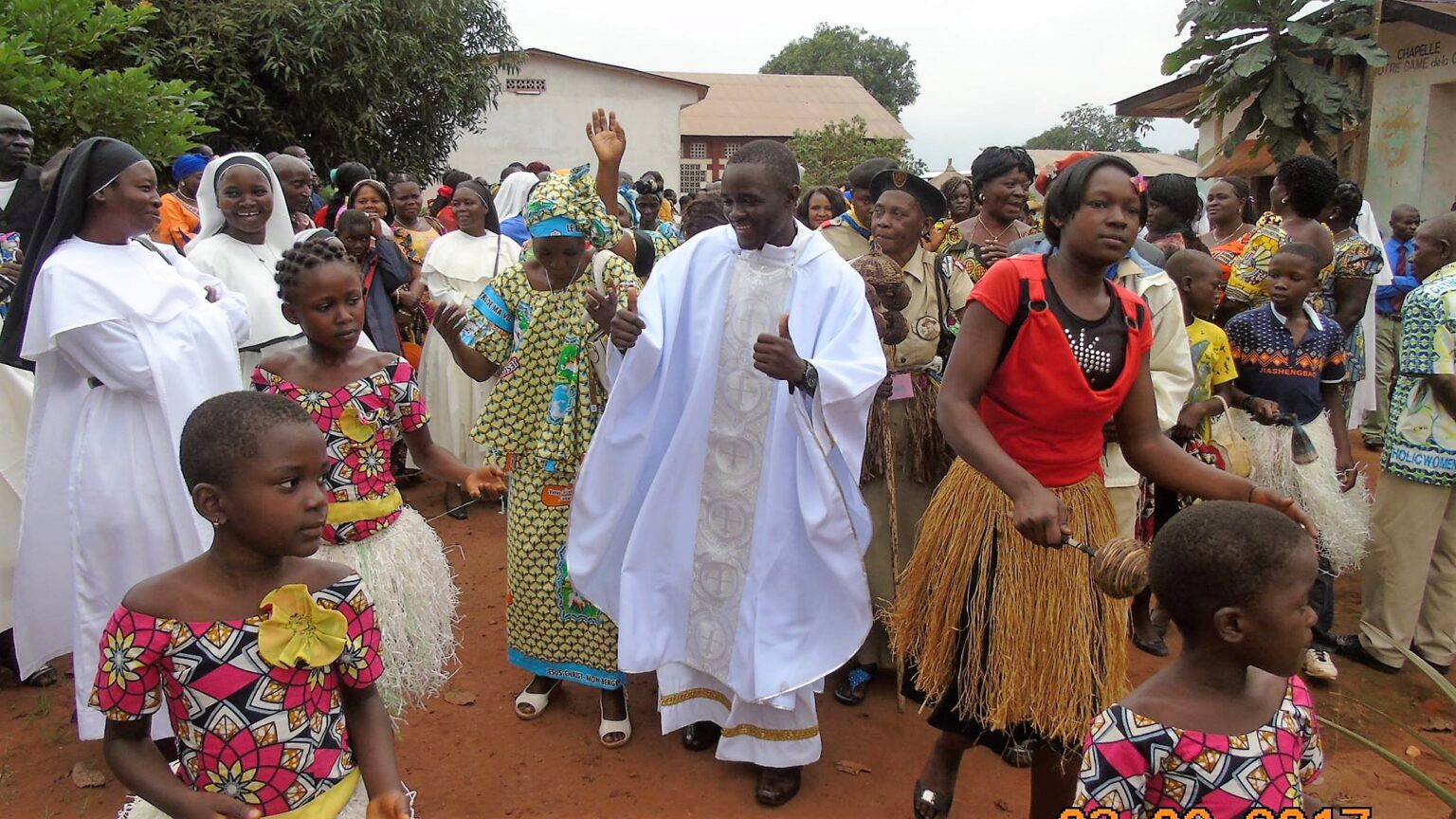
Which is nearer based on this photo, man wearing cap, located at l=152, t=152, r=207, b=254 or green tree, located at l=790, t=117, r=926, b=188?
man wearing cap, located at l=152, t=152, r=207, b=254

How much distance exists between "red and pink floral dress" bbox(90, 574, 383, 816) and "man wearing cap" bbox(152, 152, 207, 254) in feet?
14.3

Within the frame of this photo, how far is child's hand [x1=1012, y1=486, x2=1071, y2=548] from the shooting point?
8.21ft

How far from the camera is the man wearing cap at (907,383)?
13.9ft

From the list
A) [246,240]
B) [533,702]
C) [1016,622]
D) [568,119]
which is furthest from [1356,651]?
[568,119]

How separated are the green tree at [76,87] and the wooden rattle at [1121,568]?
19.0ft

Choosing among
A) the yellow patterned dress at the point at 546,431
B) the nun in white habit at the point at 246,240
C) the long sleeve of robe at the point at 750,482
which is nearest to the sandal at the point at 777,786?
the long sleeve of robe at the point at 750,482

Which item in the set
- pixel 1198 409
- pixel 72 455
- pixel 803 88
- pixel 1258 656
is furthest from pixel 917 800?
pixel 803 88

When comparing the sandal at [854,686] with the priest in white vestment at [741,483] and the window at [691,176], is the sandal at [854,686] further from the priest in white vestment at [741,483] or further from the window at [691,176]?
the window at [691,176]

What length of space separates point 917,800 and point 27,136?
528 centimetres

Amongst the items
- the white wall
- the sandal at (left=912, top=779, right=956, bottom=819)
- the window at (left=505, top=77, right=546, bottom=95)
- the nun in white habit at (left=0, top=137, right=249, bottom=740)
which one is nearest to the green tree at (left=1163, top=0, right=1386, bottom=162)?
the sandal at (left=912, top=779, right=956, bottom=819)

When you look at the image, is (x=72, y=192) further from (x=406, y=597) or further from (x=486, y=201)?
(x=486, y=201)

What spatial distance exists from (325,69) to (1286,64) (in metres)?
13.0

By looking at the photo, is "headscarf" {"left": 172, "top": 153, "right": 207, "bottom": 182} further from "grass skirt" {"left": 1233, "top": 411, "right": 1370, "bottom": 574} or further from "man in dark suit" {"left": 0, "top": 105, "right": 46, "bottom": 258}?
"grass skirt" {"left": 1233, "top": 411, "right": 1370, "bottom": 574}
